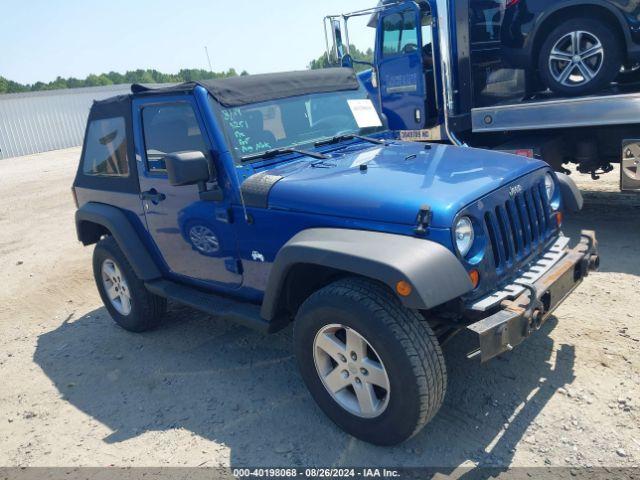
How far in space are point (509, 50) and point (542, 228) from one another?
13.1ft

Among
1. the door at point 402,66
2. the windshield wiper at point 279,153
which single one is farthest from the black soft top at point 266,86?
the door at point 402,66

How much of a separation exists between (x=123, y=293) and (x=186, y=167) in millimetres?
1932

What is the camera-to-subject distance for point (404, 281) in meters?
2.47

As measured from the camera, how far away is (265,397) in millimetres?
3533

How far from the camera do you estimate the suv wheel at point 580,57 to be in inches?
220

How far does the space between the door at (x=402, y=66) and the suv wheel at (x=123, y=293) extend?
14.8 ft

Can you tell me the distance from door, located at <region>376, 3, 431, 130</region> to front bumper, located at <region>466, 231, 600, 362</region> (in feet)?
14.6

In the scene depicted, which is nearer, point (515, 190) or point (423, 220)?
point (423, 220)

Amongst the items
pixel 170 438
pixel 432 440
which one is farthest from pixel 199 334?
pixel 432 440

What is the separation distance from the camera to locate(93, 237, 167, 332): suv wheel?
4516mm

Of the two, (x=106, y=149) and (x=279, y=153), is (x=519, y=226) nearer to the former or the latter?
(x=279, y=153)

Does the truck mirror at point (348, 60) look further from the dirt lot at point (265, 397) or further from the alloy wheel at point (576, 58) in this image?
the dirt lot at point (265, 397)

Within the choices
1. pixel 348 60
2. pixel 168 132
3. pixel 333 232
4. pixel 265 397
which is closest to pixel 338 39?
pixel 348 60

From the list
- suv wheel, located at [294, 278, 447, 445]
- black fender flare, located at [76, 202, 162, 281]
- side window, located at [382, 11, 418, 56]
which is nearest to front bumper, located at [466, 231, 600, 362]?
suv wheel, located at [294, 278, 447, 445]
